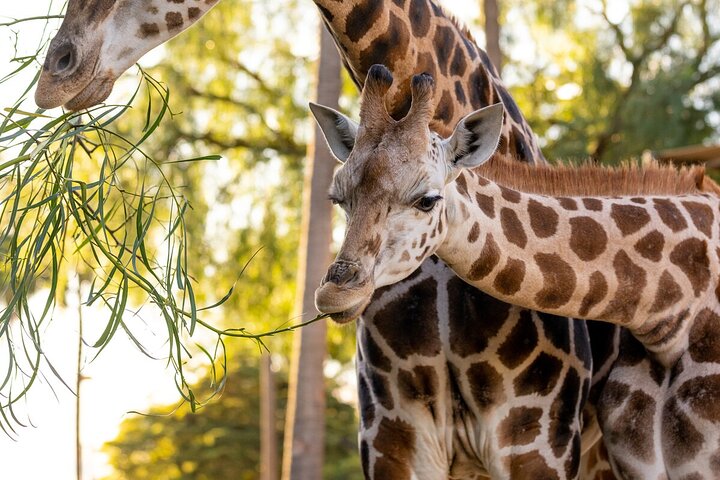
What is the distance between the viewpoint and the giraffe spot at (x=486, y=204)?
503 cm

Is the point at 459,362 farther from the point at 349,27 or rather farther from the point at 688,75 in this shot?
the point at 688,75

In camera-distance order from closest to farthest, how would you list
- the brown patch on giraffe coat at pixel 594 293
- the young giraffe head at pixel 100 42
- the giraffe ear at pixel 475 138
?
the young giraffe head at pixel 100 42, the giraffe ear at pixel 475 138, the brown patch on giraffe coat at pixel 594 293

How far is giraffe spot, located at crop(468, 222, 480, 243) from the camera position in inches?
192

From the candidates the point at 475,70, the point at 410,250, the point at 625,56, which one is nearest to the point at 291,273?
the point at 625,56

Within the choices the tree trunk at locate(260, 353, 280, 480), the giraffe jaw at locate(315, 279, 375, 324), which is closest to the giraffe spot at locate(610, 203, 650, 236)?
the giraffe jaw at locate(315, 279, 375, 324)

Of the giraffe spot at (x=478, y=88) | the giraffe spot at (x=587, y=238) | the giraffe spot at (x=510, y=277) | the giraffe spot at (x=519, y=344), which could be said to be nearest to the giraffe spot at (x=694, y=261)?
the giraffe spot at (x=587, y=238)

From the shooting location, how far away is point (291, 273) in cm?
1884

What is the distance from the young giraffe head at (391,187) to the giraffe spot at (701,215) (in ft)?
4.46

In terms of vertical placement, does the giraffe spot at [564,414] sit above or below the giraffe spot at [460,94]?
below

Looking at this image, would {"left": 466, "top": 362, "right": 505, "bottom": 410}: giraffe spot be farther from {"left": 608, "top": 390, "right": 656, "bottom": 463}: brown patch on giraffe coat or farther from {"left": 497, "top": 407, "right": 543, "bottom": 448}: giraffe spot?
{"left": 608, "top": 390, "right": 656, "bottom": 463}: brown patch on giraffe coat

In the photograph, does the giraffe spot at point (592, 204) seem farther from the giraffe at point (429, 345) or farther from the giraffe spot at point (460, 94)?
the giraffe spot at point (460, 94)

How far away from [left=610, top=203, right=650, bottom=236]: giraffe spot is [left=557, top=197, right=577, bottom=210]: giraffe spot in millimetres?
182

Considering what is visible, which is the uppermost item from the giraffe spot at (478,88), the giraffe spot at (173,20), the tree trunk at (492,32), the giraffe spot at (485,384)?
the tree trunk at (492,32)

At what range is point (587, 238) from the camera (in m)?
5.28
